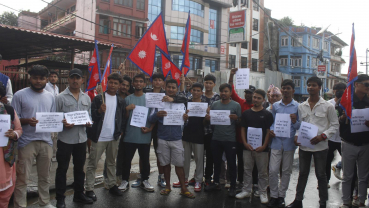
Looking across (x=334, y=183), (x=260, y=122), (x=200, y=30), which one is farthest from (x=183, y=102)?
(x=200, y=30)

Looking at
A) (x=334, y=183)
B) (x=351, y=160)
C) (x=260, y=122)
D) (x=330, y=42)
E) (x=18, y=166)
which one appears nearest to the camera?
(x=18, y=166)

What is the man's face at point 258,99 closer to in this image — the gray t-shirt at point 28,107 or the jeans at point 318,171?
the jeans at point 318,171

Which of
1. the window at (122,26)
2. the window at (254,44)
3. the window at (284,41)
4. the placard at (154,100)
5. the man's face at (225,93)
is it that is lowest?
the placard at (154,100)

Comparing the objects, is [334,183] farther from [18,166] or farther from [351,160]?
[18,166]

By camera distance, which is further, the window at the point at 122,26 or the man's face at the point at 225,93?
the window at the point at 122,26

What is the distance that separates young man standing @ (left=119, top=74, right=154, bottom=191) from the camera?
5.43 metres

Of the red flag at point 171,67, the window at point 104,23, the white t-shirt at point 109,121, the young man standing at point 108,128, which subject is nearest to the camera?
the young man standing at point 108,128

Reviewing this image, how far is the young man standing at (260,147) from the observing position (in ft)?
17.0

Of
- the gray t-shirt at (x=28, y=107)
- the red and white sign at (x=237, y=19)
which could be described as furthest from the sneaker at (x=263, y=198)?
the red and white sign at (x=237, y=19)

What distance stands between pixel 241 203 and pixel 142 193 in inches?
71.7

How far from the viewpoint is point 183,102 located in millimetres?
5562

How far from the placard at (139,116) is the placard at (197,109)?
83 centimetres

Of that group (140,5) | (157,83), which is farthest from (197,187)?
(140,5)

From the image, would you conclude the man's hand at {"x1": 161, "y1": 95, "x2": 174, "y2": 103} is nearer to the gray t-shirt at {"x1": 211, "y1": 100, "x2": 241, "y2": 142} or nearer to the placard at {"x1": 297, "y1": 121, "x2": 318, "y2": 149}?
the gray t-shirt at {"x1": 211, "y1": 100, "x2": 241, "y2": 142}
